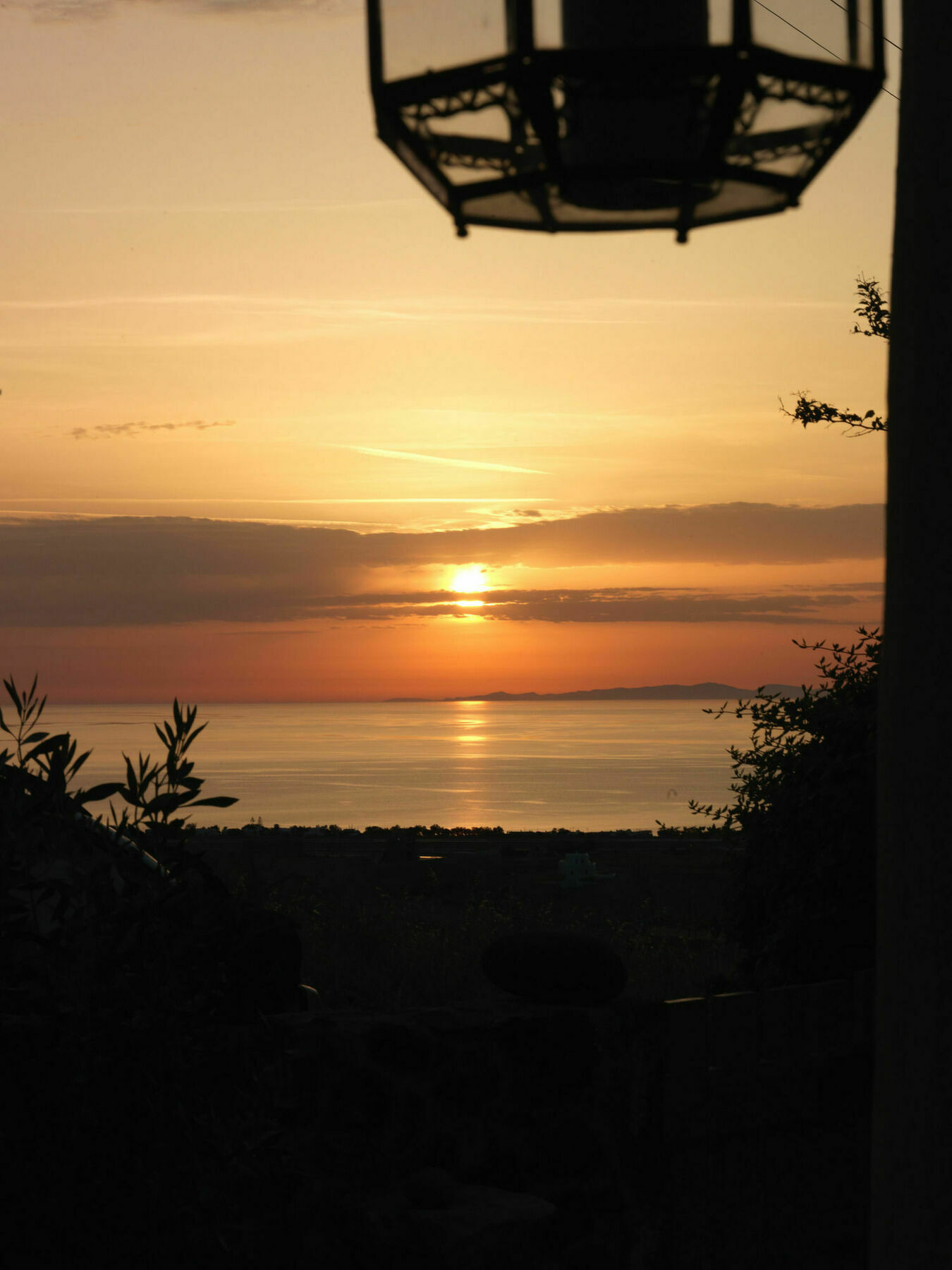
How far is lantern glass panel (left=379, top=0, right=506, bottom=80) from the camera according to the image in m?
2.36

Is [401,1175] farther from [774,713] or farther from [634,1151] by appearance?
[774,713]

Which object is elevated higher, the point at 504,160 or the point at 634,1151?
the point at 504,160

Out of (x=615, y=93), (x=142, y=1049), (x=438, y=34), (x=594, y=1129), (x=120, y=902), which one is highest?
(x=438, y=34)

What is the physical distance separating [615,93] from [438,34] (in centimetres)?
37

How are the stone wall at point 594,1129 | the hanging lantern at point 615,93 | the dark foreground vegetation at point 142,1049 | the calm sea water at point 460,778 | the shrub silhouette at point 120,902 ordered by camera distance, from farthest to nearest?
the calm sea water at point 460,778 < the stone wall at point 594,1129 < the shrub silhouette at point 120,902 < the dark foreground vegetation at point 142,1049 < the hanging lantern at point 615,93

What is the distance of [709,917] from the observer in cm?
1545

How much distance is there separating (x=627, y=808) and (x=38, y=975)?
7438cm

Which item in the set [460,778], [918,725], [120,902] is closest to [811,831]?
[120,902]

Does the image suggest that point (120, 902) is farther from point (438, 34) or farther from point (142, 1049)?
point (438, 34)

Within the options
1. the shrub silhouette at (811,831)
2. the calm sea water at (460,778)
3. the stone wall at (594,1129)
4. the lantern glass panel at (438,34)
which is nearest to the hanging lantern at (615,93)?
the lantern glass panel at (438,34)

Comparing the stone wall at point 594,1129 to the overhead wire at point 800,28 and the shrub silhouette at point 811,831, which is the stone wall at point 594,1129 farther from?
the overhead wire at point 800,28

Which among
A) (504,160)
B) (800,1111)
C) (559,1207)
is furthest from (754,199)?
(800,1111)

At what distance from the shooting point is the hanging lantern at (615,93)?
2.31 meters

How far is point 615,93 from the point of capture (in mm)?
2396
